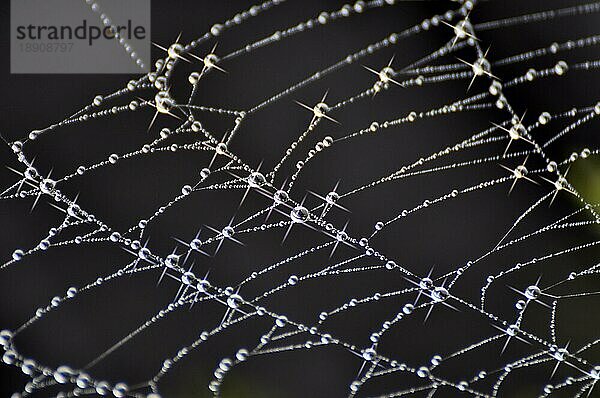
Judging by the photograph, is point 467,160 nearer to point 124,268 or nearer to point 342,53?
point 342,53

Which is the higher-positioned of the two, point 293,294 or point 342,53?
point 342,53

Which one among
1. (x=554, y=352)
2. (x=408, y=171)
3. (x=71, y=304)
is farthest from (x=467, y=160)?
(x=71, y=304)

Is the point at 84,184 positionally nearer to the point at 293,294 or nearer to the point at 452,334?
the point at 293,294

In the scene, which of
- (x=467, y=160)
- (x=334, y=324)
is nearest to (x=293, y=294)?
(x=334, y=324)

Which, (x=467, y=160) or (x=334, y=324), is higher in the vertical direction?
(x=467, y=160)

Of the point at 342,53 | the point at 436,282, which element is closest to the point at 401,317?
the point at 436,282
